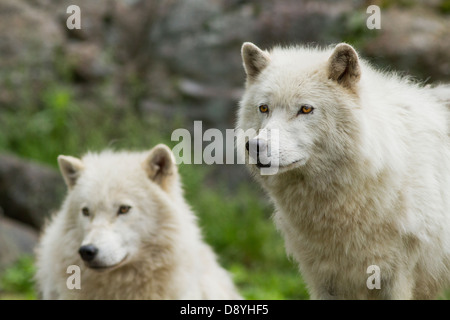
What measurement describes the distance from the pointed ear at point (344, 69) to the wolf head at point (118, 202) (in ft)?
6.42

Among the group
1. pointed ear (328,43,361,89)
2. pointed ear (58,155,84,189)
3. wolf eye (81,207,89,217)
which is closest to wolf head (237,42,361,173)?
pointed ear (328,43,361,89)

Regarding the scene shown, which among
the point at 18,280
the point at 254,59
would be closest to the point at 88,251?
the point at 254,59

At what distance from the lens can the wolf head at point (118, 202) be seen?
484cm

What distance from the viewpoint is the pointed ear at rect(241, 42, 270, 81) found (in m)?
4.11

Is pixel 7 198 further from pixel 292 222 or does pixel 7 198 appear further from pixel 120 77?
pixel 292 222

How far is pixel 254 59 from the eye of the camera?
4160 millimetres

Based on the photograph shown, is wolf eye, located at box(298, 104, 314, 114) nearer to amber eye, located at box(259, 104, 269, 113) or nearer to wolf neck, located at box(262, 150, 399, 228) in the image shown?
amber eye, located at box(259, 104, 269, 113)

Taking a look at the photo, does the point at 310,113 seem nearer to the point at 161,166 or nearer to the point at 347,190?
the point at 347,190

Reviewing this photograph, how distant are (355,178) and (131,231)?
218 centimetres

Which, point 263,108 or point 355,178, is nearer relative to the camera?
point 355,178

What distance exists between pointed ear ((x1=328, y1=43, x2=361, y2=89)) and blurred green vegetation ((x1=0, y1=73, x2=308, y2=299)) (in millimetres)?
4452

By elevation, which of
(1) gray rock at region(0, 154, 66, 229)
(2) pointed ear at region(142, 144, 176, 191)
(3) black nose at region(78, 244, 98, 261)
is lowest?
(3) black nose at region(78, 244, 98, 261)

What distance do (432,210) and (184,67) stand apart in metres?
7.92
